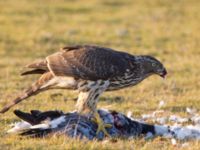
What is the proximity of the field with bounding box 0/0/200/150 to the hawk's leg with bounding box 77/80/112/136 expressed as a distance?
0.47 m

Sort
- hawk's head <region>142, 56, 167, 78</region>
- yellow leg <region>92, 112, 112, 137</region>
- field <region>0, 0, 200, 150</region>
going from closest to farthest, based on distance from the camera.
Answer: yellow leg <region>92, 112, 112, 137</region>, hawk's head <region>142, 56, 167, 78</region>, field <region>0, 0, 200, 150</region>

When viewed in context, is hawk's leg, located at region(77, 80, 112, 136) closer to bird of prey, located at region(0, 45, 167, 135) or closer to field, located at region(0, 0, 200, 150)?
bird of prey, located at region(0, 45, 167, 135)

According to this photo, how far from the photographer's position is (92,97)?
9.08 meters

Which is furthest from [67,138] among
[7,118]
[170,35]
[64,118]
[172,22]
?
[172,22]

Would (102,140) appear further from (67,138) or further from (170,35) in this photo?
(170,35)

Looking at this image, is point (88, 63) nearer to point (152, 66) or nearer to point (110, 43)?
point (152, 66)

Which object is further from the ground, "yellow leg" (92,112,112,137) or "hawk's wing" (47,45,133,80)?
"hawk's wing" (47,45,133,80)

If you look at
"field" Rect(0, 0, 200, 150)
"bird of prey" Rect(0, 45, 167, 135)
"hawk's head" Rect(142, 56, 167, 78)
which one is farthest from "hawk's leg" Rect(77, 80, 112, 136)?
"hawk's head" Rect(142, 56, 167, 78)

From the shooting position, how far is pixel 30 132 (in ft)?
28.6

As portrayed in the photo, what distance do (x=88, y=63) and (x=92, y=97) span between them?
47 cm

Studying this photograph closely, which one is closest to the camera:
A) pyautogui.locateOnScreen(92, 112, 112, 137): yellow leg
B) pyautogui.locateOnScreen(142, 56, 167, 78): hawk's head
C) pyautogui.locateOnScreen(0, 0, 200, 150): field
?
pyautogui.locateOnScreen(92, 112, 112, 137): yellow leg

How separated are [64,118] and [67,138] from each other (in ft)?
1.62

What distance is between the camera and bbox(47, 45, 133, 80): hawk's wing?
9070 mm

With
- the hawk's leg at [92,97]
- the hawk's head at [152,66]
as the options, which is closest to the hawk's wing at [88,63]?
the hawk's leg at [92,97]
